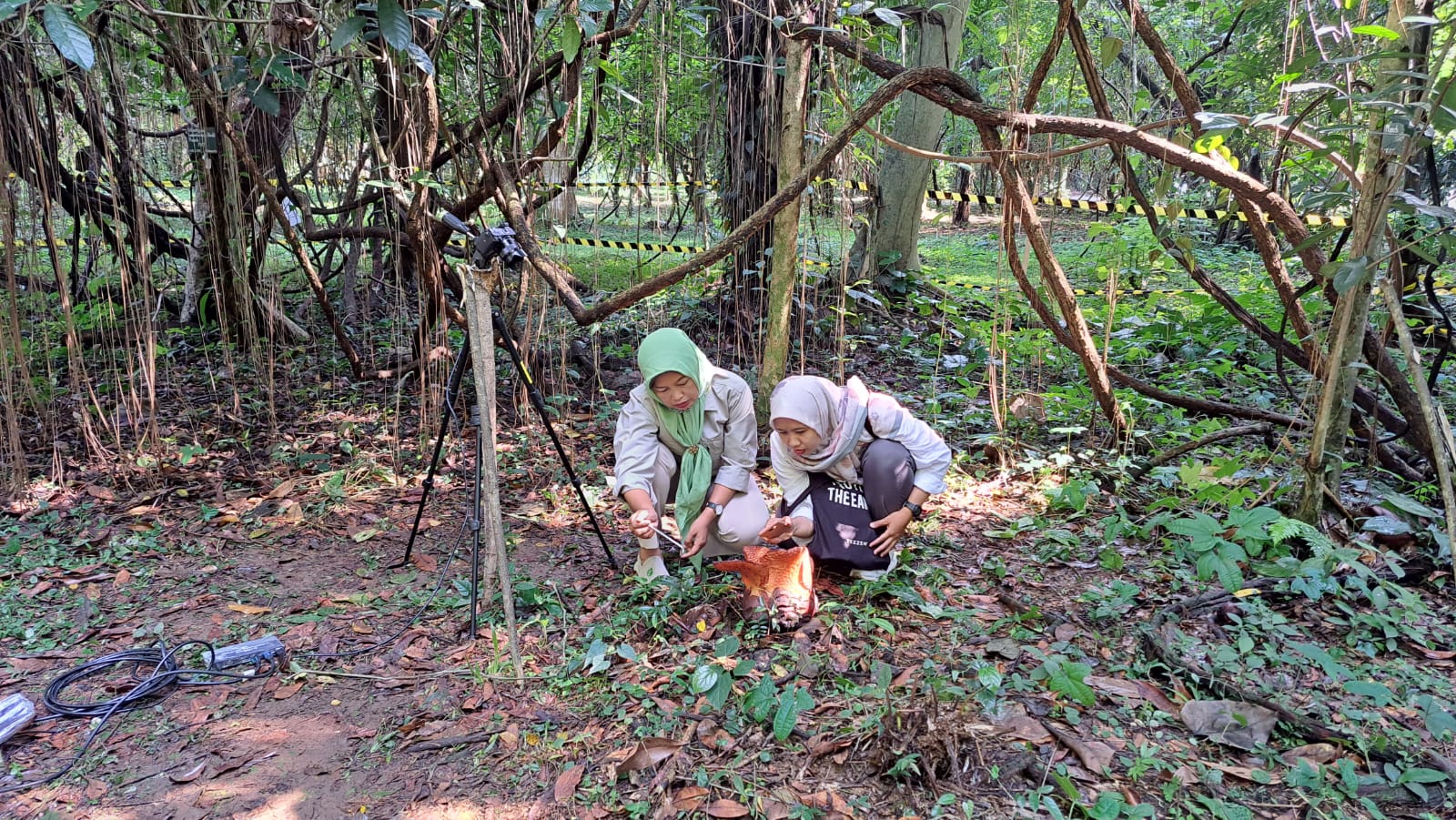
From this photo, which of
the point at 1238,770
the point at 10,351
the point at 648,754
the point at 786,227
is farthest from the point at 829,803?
the point at 10,351

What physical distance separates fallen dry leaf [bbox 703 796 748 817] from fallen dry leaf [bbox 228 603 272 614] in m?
1.65

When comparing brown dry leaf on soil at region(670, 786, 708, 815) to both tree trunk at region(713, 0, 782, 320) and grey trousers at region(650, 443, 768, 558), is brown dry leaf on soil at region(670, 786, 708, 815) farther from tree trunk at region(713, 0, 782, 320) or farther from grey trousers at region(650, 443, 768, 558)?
tree trunk at region(713, 0, 782, 320)

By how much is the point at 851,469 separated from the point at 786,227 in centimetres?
99

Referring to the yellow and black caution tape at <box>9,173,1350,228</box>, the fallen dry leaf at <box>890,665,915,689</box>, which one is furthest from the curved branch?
the fallen dry leaf at <box>890,665,915,689</box>

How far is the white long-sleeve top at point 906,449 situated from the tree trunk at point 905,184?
10.9 ft

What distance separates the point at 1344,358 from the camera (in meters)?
2.32

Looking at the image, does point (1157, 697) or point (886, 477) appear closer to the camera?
point (1157, 697)

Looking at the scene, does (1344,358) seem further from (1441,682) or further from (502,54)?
(502,54)

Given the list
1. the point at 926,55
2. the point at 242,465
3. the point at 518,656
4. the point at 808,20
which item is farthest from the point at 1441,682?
the point at 926,55

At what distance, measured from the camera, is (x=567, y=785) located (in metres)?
1.79

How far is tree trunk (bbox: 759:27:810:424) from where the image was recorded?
296 cm

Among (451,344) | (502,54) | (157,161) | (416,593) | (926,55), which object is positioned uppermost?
(926,55)

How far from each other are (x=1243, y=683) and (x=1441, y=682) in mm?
434

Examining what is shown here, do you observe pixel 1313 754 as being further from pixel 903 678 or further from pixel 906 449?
pixel 906 449
